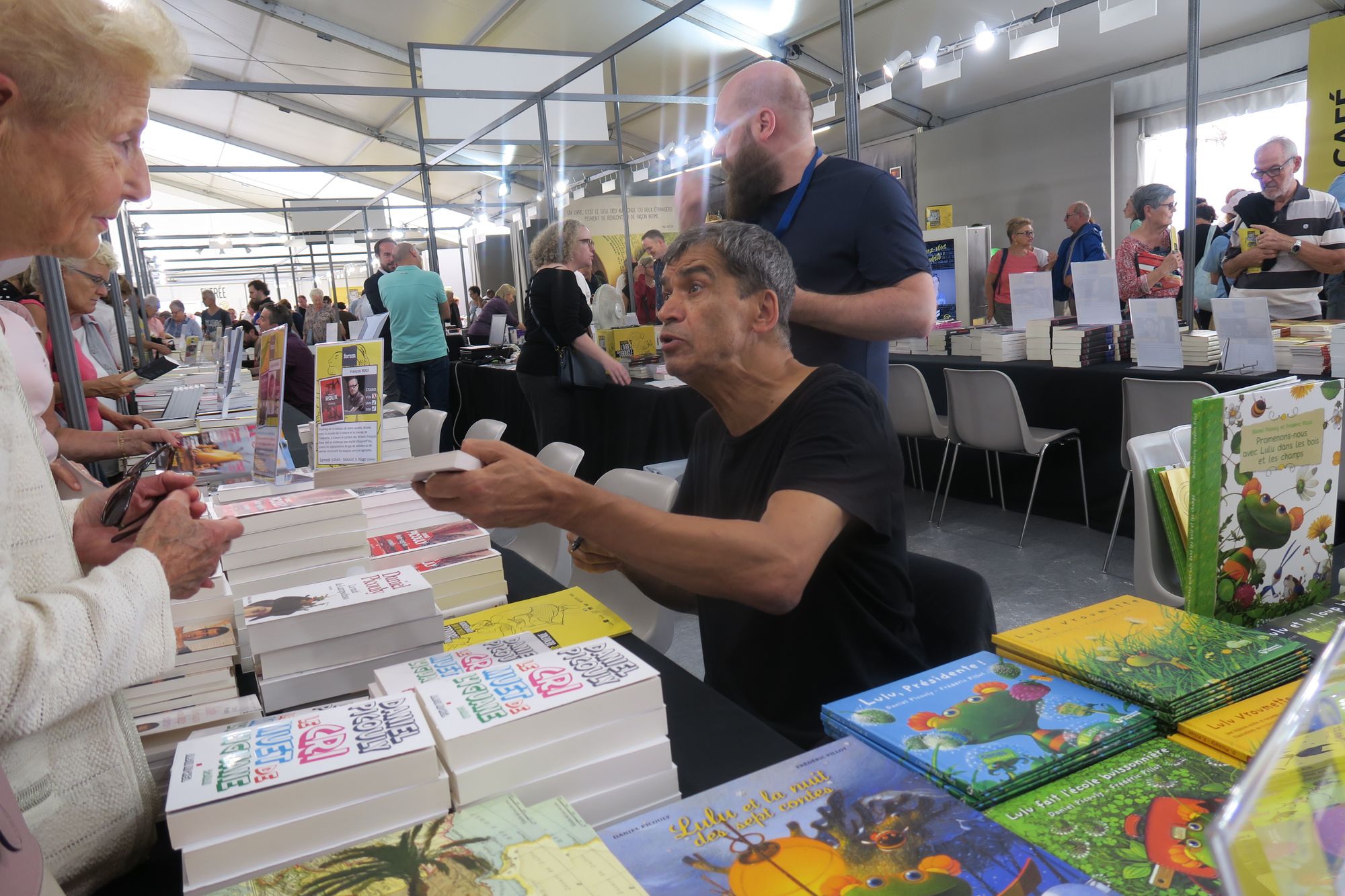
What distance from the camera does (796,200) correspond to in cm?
220

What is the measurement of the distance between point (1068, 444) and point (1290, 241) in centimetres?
135

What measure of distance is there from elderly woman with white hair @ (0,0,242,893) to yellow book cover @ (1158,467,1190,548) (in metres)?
1.22

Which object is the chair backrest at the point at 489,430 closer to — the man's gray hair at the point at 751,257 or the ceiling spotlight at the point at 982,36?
the man's gray hair at the point at 751,257

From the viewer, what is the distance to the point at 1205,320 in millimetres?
5711

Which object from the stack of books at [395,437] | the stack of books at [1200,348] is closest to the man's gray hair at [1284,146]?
the stack of books at [1200,348]

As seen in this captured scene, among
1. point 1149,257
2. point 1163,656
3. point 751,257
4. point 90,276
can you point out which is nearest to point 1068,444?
point 1149,257

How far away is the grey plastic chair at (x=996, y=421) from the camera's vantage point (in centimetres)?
391

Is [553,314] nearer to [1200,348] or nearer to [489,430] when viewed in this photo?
[489,430]

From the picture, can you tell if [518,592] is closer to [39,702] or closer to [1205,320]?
[39,702]

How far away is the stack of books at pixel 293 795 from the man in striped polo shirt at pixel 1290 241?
183 inches

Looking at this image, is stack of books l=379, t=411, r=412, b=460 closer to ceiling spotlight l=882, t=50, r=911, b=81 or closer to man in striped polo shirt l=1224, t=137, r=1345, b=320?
man in striped polo shirt l=1224, t=137, r=1345, b=320

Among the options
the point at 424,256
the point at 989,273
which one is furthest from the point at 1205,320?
the point at 424,256

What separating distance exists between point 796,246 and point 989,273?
549cm

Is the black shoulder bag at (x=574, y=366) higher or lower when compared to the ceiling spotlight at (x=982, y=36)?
lower
